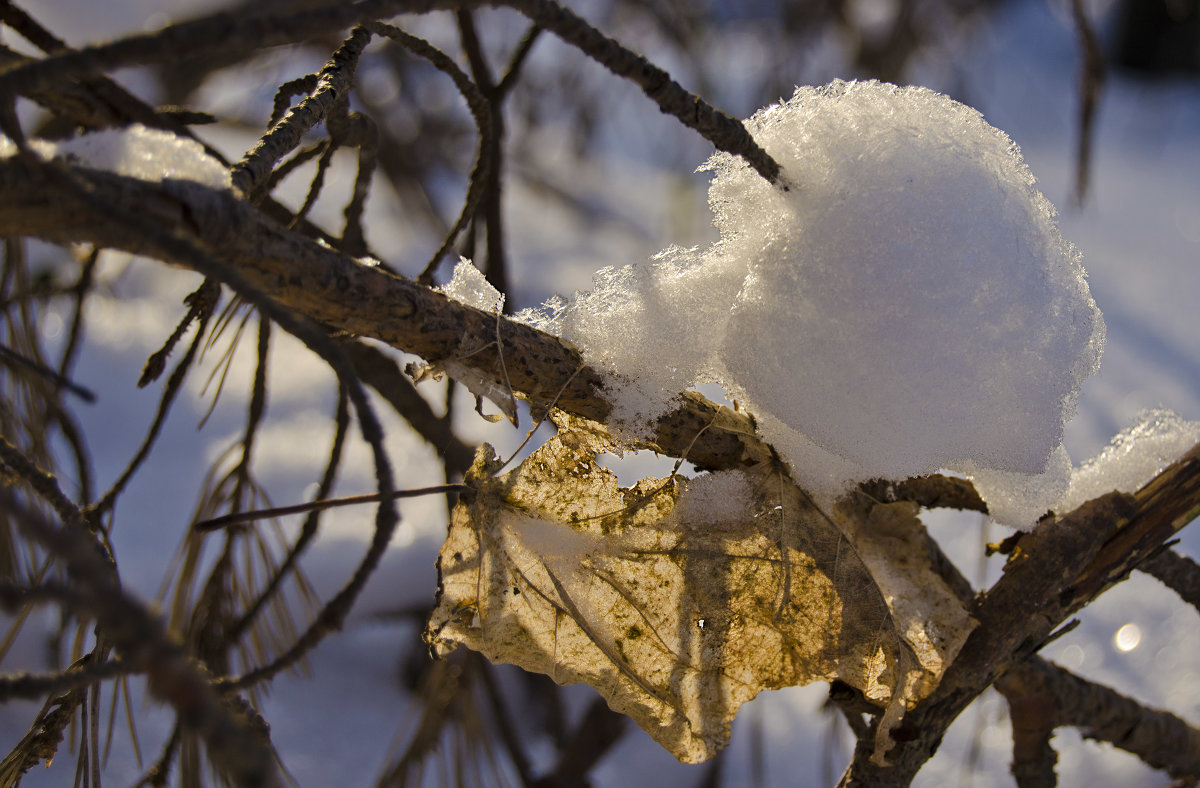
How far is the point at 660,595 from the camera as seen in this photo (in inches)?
14.8

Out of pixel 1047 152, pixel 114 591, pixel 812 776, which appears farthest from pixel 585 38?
pixel 1047 152

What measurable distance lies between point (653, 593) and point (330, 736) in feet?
2.70

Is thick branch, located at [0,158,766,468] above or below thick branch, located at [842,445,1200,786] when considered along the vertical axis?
above

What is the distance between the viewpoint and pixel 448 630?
0.36 m

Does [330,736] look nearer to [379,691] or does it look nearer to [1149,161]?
[379,691]

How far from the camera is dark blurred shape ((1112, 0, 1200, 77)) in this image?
251cm

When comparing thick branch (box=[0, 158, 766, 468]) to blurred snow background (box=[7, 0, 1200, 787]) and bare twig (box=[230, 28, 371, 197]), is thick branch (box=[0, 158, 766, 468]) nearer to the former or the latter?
bare twig (box=[230, 28, 371, 197])

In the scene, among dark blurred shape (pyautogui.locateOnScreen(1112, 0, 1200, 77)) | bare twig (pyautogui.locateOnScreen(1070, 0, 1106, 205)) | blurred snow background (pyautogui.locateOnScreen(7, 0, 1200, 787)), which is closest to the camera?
bare twig (pyautogui.locateOnScreen(1070, 0, 1106, 205))

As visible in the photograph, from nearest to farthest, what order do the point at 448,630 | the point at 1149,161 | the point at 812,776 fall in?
the point at 448,630 < the point at 812,776 < the point at 1149,161

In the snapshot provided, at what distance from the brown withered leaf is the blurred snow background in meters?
0.19

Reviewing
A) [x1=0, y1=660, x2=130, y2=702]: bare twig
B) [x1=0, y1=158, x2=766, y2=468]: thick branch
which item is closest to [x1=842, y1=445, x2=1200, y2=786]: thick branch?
[x1=0, y1=158, x2=766, y2=468]: thick branch

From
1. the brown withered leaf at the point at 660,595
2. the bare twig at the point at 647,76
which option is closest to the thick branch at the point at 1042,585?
the brown withered leaf at the point at 660,595

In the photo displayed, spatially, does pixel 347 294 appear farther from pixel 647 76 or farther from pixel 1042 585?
pixel 1042 585

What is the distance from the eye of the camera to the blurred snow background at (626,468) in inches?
38.8
